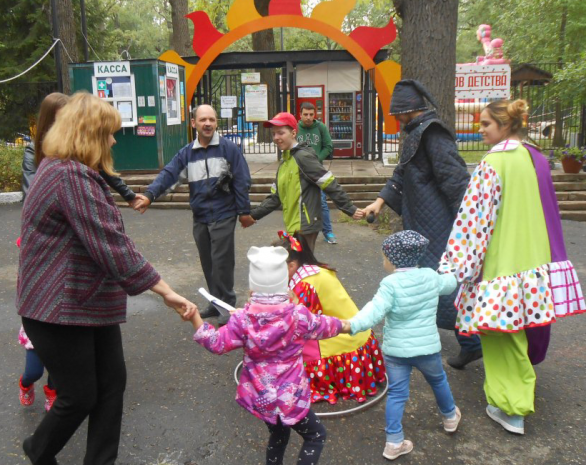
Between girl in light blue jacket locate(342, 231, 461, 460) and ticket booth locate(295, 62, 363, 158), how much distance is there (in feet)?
39.1

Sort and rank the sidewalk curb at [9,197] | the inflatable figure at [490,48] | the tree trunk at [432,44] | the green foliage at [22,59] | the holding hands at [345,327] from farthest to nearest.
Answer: the inflatable figure at [490,48]
the green foliage at [22,59]
the sidewalk curb at [9,197]
the tree trunk at [432,44]
the holding hands at [345,327]

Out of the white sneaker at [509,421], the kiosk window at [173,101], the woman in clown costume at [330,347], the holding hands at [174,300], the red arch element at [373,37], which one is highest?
the red arch element at [373,37]

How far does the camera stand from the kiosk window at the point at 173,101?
494 inches

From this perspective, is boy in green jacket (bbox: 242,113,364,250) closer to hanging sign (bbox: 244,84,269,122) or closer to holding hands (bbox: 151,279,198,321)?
holding hands (bbox: 151,279,198,321)

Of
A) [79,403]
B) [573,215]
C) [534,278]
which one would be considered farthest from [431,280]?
[573,215]

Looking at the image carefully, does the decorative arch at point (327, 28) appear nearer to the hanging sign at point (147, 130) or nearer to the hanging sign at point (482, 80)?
the hanging sign at point (482, 80)

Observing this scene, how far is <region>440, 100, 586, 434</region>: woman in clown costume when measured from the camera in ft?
10.5

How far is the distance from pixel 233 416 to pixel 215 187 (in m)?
2.04

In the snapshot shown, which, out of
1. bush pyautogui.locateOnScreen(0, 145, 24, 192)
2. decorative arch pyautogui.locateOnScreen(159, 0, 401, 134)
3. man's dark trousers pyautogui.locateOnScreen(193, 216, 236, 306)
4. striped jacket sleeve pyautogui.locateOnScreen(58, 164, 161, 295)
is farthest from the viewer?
decorative arch pyautogui.locateOnScreen(159, 0, 401, 134)

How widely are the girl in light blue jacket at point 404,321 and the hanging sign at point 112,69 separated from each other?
33.3 ft

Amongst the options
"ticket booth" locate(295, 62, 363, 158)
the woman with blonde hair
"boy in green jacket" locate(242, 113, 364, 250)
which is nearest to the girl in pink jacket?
the woman with blonde hair

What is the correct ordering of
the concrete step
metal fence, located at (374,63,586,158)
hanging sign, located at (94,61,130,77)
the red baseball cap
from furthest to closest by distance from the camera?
metal fence, located at (374,63,586,158)
hanging sign, located at (94,61,130,77)
the concrete step
the red baseball cap

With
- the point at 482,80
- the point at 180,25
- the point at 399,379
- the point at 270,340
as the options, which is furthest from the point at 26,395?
→ the point at 180,25

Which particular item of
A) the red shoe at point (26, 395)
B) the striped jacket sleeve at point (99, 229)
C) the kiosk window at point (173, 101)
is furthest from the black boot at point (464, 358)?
the kiosk window at point (173, 101)
